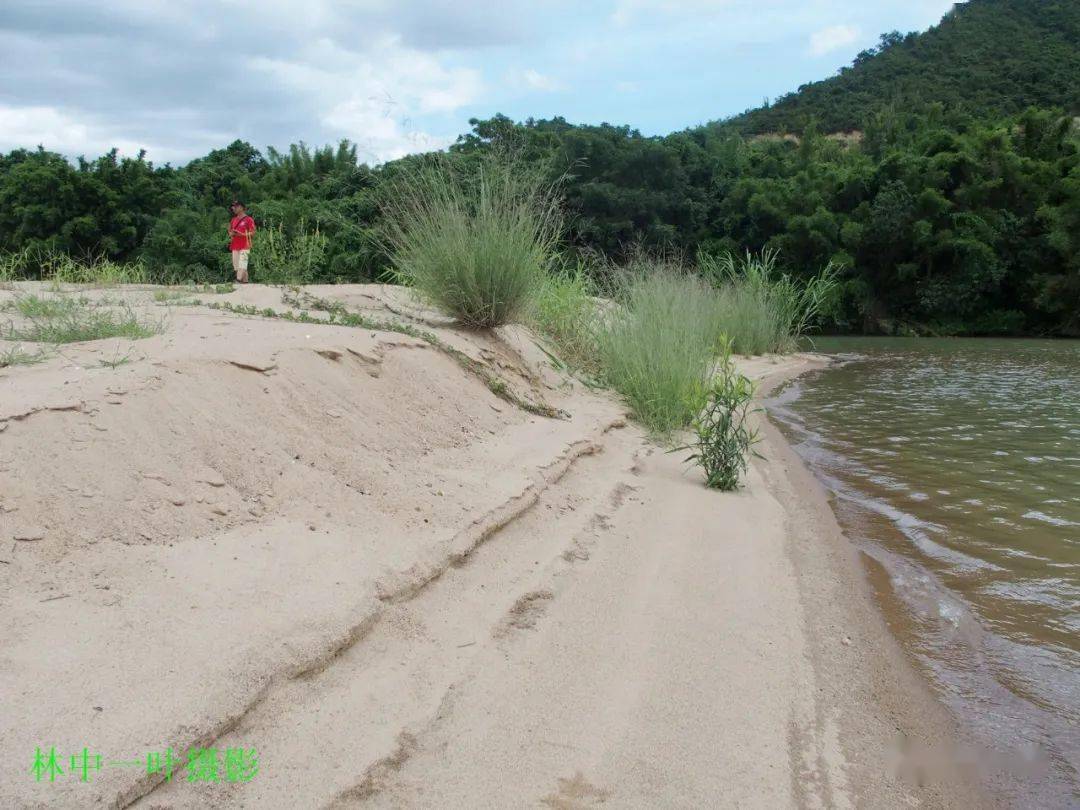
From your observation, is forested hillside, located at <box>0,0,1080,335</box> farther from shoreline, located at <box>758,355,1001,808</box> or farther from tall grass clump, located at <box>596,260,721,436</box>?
shoreline, located at <box>758,355,1001,808</box>

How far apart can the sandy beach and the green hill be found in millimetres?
45173

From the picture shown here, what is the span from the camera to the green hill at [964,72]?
47.0 metres

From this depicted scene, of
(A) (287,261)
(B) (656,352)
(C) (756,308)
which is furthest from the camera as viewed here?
(C) (756,308)

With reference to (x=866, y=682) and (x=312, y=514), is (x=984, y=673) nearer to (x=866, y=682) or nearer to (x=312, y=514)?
(x=866, y=682)

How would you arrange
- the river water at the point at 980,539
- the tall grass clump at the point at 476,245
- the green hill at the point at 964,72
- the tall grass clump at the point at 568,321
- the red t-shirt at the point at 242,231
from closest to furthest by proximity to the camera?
the river water at the point at 980,539, the tall grass clump at the point at 476,245, the tall grass clump at the point at 568,321, the red t-shirt at the point at 242,231, the green hill at the point at 964,72

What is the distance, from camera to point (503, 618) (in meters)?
3.16

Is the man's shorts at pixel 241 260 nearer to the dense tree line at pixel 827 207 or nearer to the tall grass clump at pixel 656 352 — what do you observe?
the tall grass clump at pixel 656 352

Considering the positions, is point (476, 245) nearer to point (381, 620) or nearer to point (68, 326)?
point (68, 326)

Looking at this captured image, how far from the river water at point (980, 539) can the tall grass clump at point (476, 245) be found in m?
3.13

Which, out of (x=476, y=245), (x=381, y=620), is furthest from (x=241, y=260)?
(x=381, y=620)

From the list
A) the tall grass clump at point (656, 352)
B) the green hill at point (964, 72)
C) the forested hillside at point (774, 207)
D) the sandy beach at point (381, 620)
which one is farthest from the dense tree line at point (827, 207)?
the sandy beach at point (381, 620)

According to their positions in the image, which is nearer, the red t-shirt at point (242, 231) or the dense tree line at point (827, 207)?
the red t-shirt at point (242, 231)

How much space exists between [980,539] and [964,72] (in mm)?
57740

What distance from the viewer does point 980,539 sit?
4.88m
